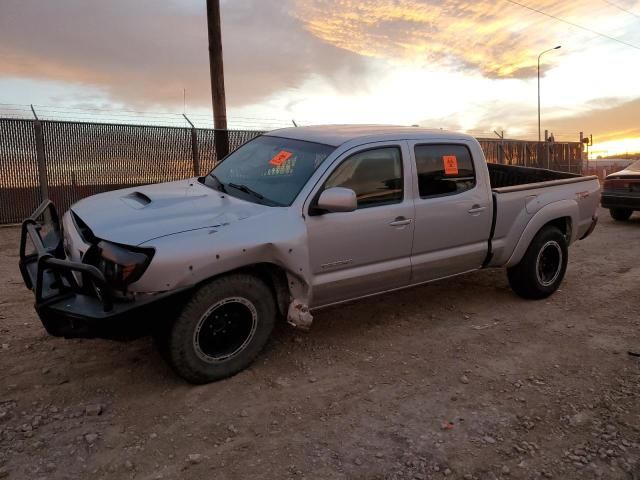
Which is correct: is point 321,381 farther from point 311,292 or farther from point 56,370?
point 56,370

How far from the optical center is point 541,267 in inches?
229

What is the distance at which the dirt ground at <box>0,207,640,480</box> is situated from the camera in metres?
2.90

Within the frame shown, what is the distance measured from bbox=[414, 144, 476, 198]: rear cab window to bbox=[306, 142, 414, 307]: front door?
203mm

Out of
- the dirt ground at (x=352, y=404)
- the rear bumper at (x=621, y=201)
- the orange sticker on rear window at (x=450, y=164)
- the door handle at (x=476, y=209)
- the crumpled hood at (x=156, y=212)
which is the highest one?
the orange sticker on rear window at (x=450, y=164)

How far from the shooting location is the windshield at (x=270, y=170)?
160 inches

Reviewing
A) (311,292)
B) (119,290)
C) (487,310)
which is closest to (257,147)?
(311,292)

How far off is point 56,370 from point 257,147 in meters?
2.51

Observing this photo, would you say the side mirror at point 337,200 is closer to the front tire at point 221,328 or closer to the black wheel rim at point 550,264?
the front tire at point 221,328

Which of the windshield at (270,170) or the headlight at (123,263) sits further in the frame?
the windshield at (270,170)

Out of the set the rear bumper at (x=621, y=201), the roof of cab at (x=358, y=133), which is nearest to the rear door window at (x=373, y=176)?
the roof of cab at (x=358, y=133)

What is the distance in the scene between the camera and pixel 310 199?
3924 mm

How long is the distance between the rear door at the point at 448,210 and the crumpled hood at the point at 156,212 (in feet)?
5.07

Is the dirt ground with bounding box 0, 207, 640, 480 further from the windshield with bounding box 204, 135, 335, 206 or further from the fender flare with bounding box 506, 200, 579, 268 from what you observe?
the windshield with bounding box 204, 135, 335, 206

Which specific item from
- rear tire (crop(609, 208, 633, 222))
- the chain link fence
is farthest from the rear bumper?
the chain link fence
